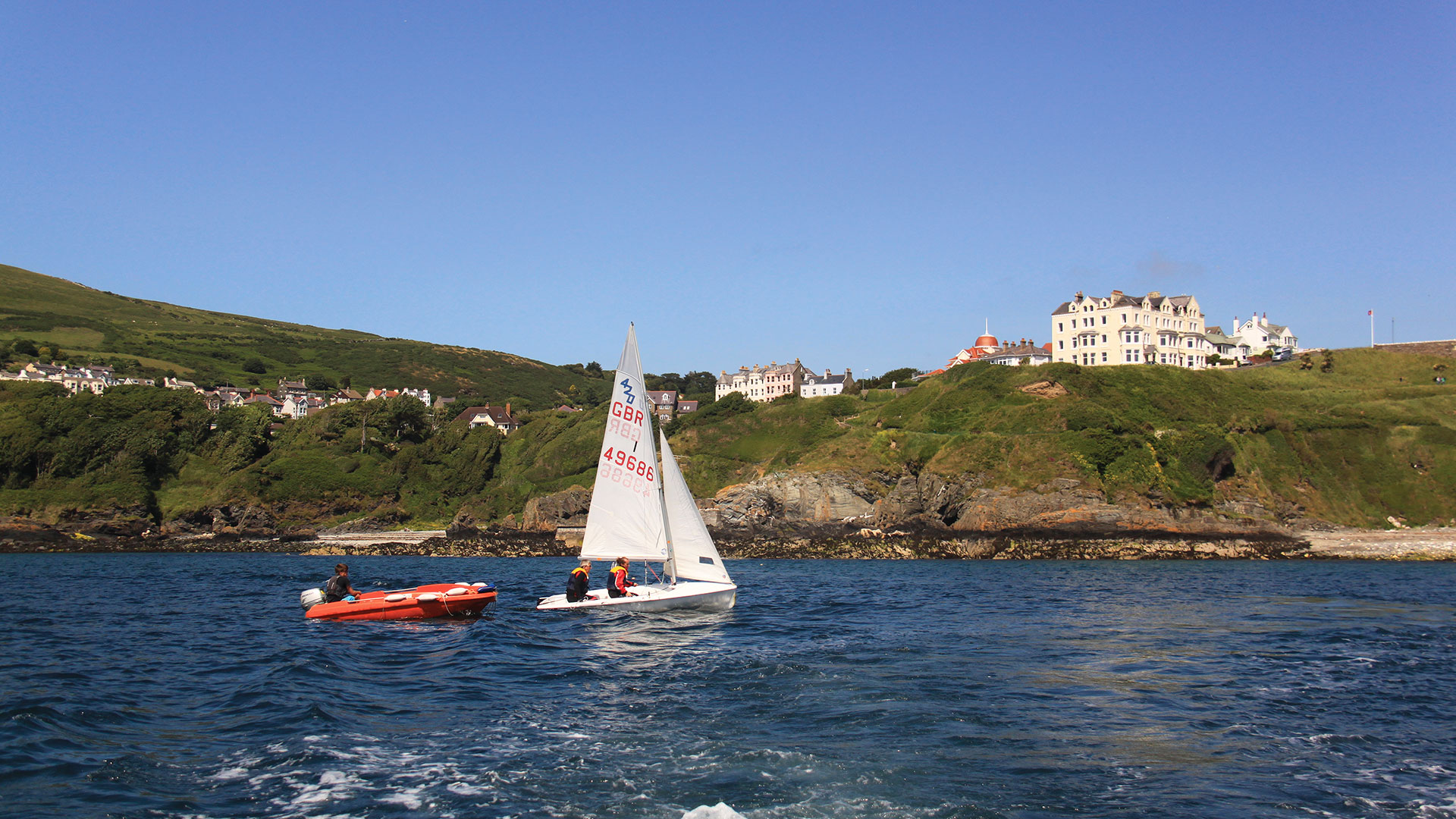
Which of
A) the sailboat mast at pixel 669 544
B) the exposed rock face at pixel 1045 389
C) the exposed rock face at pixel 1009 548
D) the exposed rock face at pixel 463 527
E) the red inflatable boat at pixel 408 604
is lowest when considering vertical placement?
the exposed rock face at pixel 463 527

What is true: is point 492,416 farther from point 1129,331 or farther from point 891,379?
point 1129,331

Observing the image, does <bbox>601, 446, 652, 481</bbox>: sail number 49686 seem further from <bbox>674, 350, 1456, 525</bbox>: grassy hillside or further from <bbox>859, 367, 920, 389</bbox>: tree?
<bbox>859, 367, 920, 389</bbox>: tree

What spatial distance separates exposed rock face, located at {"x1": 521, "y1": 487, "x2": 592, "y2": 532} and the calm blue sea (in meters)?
50.5

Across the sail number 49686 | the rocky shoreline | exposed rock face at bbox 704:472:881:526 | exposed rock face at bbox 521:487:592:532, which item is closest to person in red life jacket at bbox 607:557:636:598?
the sail number 49686

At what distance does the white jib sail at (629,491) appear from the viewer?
96.5 ft

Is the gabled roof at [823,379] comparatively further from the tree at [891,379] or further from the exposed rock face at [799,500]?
the exposed rock face at [799,500]

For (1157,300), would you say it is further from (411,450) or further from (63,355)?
(63,355)

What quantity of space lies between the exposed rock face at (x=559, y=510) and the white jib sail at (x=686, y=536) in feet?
179

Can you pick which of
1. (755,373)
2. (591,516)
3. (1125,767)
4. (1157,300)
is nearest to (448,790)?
(1125,767)

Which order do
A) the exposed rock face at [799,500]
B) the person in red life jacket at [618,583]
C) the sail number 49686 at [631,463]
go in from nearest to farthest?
the person in red life jacket at [618,583] < the sail number 49686 at [631,463] < the exposed rock face at [799,500]

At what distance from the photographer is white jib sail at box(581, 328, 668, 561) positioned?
2942 centimetres

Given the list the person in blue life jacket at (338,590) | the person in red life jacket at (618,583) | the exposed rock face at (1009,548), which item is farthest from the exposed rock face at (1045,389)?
the person in blue life jacket at (338,590)

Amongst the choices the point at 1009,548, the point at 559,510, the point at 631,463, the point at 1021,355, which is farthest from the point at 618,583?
the point at 1021,355

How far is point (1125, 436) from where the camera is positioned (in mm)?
70188
